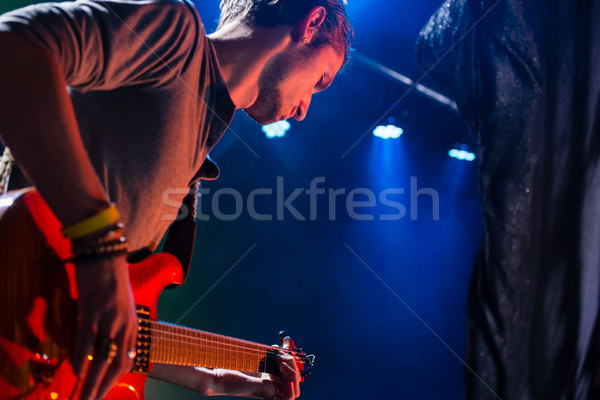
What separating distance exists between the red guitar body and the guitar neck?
317 mm

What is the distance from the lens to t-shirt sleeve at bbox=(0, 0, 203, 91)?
0.67 metres

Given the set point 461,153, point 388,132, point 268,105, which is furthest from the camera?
point 461,153

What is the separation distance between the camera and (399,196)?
5.18 m

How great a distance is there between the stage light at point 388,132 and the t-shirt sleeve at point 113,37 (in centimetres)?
406

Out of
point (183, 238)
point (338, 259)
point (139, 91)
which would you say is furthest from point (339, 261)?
point (139, 91)

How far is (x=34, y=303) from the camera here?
69 cm

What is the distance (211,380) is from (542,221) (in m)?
1.51

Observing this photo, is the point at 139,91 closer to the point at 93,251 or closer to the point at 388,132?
the point at 93,251

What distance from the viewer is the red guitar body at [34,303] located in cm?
65

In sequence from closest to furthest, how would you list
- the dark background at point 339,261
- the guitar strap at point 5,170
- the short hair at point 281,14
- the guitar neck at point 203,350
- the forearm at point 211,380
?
the guitar strap at point 5,170 < the guitar neck at point 203,350 < the short hair at point 281,14 < the forearm at point 211,380 < the dark background at point 339,261

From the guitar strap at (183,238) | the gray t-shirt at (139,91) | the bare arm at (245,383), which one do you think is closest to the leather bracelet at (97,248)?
the gray t-shirt at (139,91)

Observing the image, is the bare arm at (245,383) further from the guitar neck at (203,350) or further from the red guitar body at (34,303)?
the red guitar body at (34,303)

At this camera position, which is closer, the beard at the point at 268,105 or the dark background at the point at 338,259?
the beard at the point at 268,105

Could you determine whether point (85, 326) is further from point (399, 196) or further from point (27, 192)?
point (399, 196)
